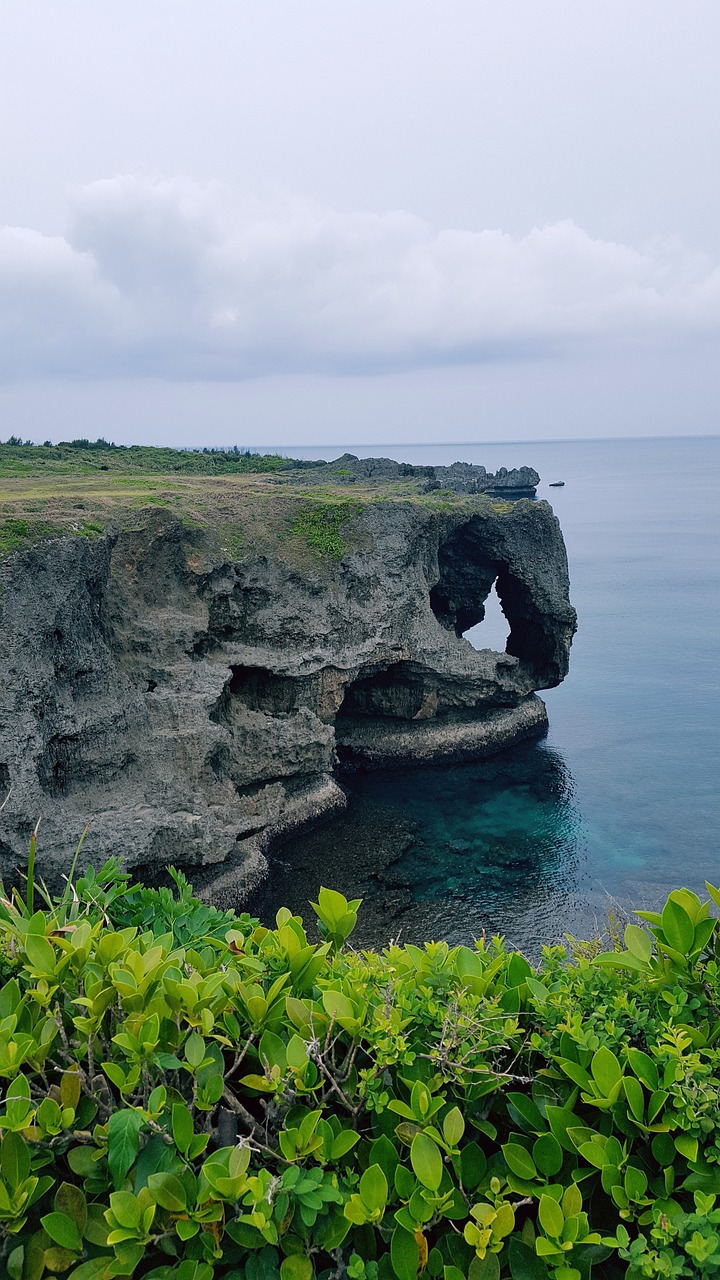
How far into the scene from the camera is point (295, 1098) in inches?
215

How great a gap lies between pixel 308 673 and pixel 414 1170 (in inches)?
1106

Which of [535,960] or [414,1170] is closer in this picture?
[414,1170]

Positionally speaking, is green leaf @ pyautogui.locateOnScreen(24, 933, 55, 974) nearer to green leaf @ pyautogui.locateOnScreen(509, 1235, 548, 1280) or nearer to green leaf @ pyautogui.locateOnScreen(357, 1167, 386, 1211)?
green leaf @ pyautogui.locateOnScreen(357, 1167, 386, 1211)

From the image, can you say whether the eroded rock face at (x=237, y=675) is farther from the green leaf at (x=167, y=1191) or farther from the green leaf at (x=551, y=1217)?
the green leaf at (x=551, y=1217)

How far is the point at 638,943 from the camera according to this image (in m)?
6.13

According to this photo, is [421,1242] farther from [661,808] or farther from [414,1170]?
[661,808]

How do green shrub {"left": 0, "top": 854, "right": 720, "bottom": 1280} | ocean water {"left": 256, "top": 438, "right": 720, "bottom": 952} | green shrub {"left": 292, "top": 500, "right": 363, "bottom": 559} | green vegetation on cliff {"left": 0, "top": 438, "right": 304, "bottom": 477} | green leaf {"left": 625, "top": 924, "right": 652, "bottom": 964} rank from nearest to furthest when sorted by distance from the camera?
green shrub {"left": 0, "top": 854, "right": 720, "bottom": 1280}
green leaf {"left": 625, "top": 924, "right": 652, "bottom": 964}
ocean water {"left": 256, "top": 438, "right": 720, "bottom": 952}
green shrub {"left": 292, "top": 500, "right": 363, "bottom": 559}
green vegetation on cliff {"left": 0, "top": 438, "right": 304, "bottom": 477}

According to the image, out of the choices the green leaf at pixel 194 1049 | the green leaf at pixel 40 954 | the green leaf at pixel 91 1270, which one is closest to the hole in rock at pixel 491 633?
the green leaf at pixel 40 954

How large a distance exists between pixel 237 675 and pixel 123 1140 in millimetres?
27988

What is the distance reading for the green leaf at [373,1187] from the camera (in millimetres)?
4957

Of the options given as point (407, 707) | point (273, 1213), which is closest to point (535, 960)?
point (407, 707)

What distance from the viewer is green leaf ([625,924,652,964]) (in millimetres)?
6047

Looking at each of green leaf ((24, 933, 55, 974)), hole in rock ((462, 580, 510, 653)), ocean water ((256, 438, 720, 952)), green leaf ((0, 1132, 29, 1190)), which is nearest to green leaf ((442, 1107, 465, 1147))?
green leaf ((0, 1132, 29, 1190))

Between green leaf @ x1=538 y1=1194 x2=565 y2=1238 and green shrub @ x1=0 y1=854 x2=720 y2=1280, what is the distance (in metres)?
0.01
